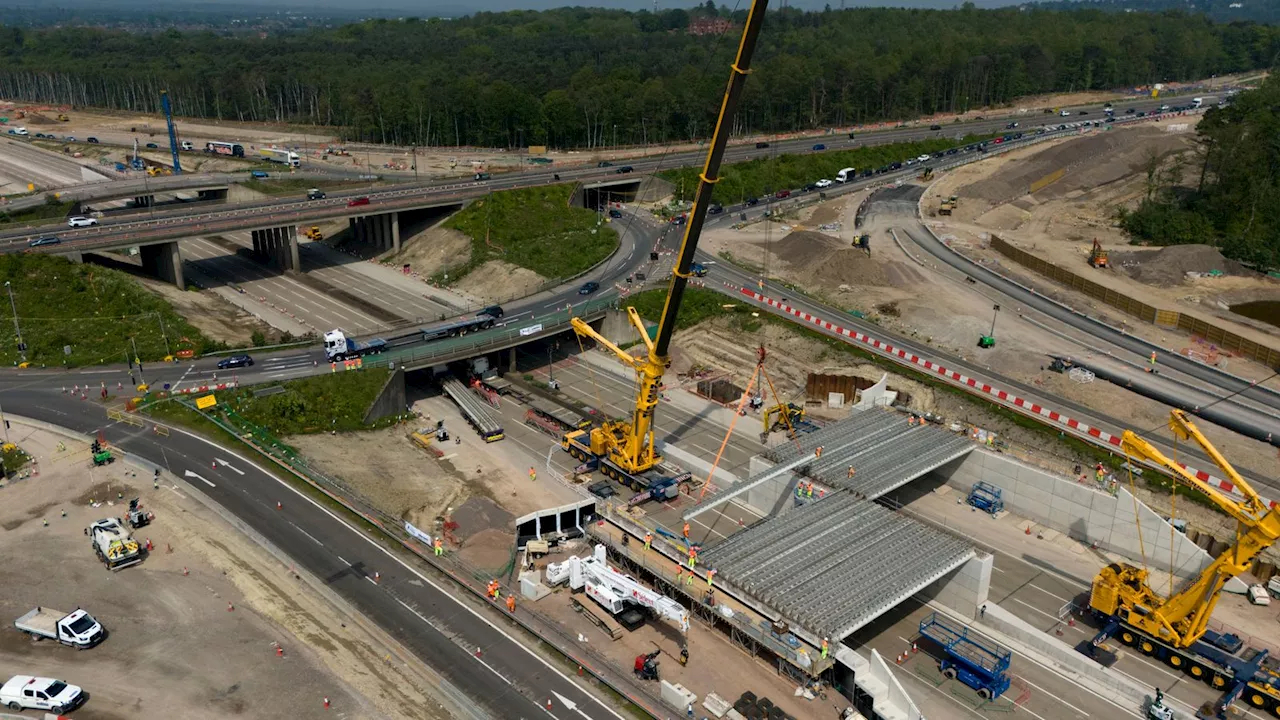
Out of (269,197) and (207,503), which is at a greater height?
(269,197)

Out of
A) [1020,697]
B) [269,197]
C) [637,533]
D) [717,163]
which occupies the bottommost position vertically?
[1020,697]

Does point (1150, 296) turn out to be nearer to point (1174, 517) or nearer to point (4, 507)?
point (1174, 517)

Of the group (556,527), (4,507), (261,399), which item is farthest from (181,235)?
(556,527)

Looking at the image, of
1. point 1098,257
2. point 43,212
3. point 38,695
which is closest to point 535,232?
point 43,212

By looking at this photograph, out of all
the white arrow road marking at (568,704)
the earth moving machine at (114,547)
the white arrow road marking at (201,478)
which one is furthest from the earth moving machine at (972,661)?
the white arrow road marking at (201,478)

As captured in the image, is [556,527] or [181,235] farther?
[181,235]

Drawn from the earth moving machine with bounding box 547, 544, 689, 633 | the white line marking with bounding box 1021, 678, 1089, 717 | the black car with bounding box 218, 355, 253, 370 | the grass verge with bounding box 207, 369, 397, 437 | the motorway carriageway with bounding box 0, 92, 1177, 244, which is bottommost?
the white line marking with bounding box 1021, 678, 1089, 717

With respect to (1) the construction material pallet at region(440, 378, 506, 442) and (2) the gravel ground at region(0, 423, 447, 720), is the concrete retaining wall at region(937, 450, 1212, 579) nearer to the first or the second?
(1) the construction material pallet at region(440, 378, 506, 442)

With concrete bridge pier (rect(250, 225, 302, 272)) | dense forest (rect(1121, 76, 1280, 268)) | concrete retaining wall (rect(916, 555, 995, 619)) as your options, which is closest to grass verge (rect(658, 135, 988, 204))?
dense forest (rect(1121, 76, 1280, 268))
